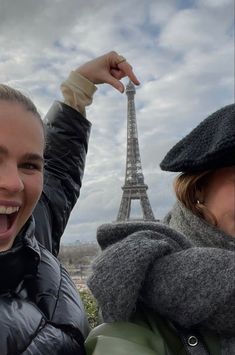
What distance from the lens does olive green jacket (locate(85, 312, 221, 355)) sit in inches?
42.2

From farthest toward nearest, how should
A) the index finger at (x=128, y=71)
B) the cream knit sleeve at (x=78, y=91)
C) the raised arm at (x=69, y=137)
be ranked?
1. the cream knit sleeve at (x=78, y=91)
2. the raised arm at (x=69, y=137)
3. the index finger at (x=128, y=71)

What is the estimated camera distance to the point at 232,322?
1115mm

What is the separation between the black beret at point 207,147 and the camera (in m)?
1.27

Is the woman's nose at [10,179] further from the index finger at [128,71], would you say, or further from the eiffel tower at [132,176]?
the eiffel tower at [132,176]

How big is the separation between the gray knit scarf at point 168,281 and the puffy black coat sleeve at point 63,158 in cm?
85

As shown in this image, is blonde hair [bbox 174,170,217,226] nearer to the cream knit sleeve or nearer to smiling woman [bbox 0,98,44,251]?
smiling woman [bbox 0,98,44,251]

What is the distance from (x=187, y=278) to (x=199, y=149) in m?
0.36

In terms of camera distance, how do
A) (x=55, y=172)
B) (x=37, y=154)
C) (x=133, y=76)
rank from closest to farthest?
(x=37, y=154), (x=133, y=76), (x=55, y=172)

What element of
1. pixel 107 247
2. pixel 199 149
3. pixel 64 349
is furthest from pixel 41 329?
pixel 199 149

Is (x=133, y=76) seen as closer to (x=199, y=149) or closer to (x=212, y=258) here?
(x=199, y=149)

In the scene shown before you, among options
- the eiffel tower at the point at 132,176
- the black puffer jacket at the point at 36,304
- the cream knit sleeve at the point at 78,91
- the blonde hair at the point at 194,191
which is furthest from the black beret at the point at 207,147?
the eiffel tower at the point at 132,176

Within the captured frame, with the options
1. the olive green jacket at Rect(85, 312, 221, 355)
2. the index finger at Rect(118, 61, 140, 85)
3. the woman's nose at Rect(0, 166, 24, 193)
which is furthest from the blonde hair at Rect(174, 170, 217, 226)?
the index finger at Rect(118, 61, 140, 85)

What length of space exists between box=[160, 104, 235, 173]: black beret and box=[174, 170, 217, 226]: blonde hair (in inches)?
0.9

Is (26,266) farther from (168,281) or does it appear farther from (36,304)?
(168,281)
